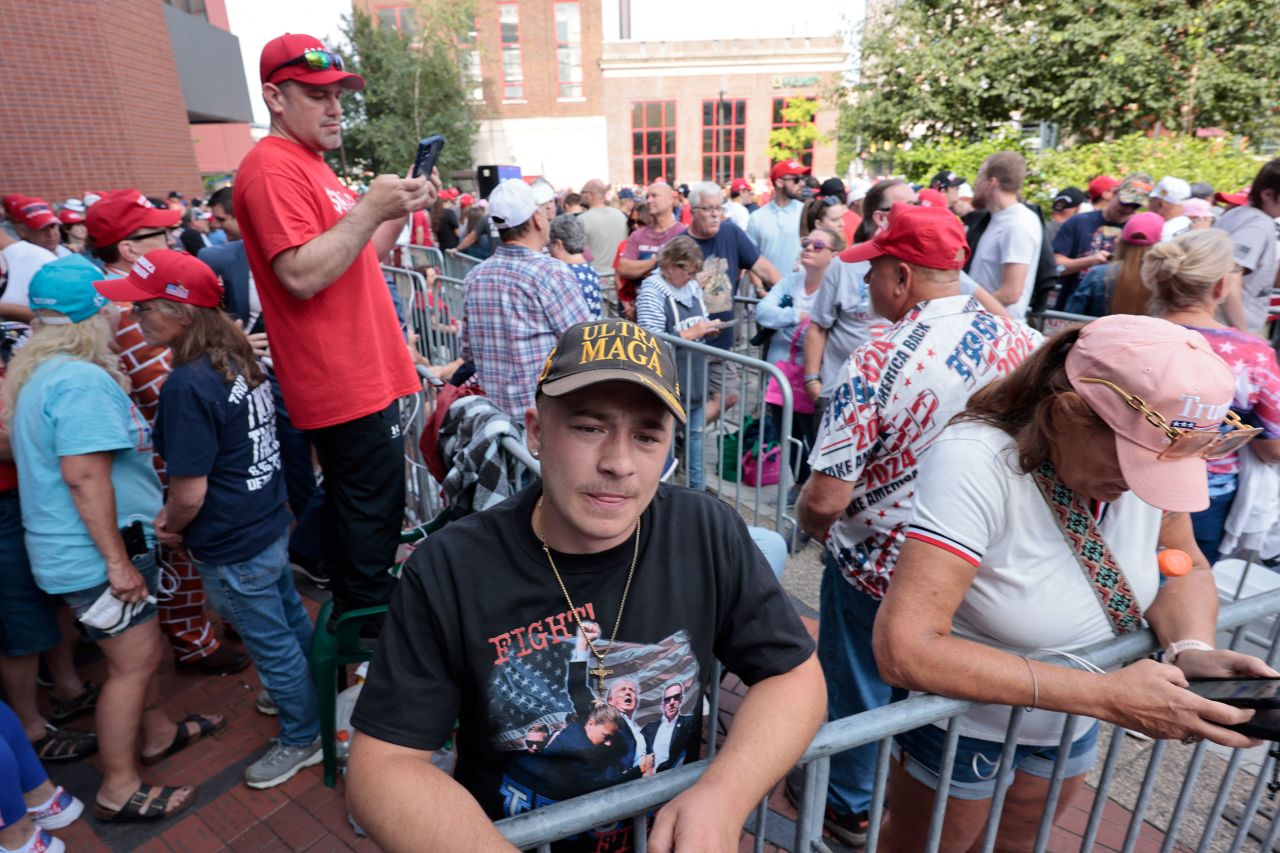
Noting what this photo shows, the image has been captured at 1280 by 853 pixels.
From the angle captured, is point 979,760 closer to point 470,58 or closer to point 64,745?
point 64,745

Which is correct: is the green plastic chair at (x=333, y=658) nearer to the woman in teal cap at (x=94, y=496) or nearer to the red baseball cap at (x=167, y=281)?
the woman in teal cap at (x=94, y=496)

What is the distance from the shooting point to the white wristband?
1.45m

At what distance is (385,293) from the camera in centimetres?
289

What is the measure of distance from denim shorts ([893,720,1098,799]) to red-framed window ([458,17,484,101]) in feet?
131

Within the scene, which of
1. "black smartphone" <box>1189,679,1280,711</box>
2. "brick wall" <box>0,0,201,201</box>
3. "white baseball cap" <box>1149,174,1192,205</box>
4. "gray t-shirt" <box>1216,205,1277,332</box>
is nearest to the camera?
"black smartphone" <box>1189,679,1280,711</box>

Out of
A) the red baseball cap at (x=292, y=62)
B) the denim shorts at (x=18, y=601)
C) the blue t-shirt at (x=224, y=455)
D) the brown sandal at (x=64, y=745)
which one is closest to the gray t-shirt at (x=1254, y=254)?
the red baseball cap at (x=292, y=62)

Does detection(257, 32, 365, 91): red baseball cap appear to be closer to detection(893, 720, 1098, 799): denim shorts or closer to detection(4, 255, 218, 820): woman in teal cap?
A: detection(4, 255, 218, 820): woman in teal cap

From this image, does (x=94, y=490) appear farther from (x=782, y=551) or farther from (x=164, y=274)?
(x=782, y=551)

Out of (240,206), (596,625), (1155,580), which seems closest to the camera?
(596,625)

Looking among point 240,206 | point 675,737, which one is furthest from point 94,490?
point 675,737

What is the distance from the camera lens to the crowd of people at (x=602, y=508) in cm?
126

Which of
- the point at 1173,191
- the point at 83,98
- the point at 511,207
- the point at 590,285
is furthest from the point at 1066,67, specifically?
the point at 83,98

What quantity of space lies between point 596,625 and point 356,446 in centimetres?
182

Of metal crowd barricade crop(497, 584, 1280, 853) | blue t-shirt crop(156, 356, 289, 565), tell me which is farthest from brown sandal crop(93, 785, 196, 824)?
metal crowd barricade crop(497, 584, 1280, 853)
